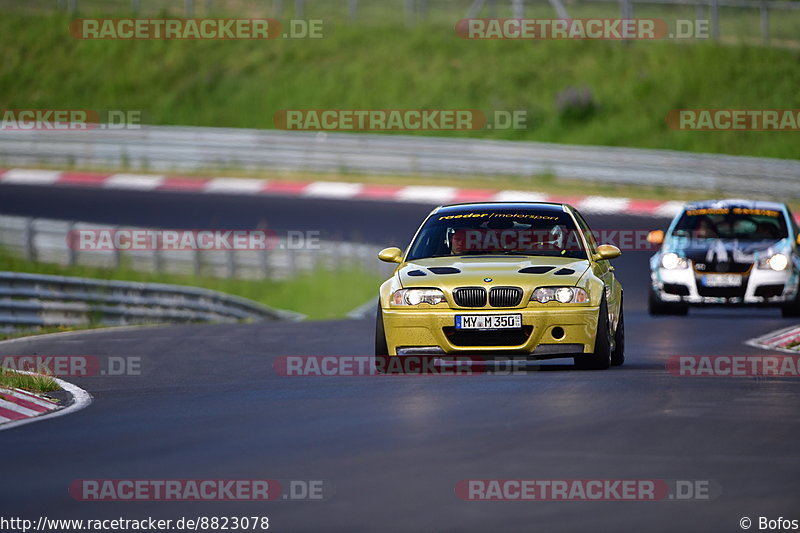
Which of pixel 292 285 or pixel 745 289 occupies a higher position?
pixel 745 289

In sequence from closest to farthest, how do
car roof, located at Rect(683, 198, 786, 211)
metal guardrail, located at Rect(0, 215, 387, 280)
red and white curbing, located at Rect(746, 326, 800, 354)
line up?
red and white curbing, located at Rect(746, 326, 800, 354) < car roof, located at Rect(683, 198, 786, 211) < metal guardrail, located at Rect(0, 215, 387, 280)

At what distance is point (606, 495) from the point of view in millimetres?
7914

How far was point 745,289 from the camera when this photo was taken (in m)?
19.7

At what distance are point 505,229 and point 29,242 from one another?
14.9 meters

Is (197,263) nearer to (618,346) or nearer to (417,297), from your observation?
(618,346)

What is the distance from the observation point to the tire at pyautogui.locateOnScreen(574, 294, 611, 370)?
42.7 ft

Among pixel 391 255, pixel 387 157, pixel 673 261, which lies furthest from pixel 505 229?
pixel 387 157

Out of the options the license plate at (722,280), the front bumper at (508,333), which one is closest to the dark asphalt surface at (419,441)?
the front bumper at (508,333)

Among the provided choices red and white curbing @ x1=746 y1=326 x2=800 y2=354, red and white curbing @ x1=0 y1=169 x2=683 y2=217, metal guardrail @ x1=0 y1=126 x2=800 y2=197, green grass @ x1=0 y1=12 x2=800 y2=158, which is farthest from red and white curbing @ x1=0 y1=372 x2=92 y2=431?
green grass @ x1=0 y1=12 x2=800 y2=158

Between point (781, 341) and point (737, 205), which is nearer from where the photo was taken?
point (781, 341)

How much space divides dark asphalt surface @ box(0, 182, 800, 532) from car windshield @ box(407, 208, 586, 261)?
1015 mm

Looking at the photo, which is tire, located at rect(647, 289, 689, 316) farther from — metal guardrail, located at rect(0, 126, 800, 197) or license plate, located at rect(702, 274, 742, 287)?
metal guardrail, located at rect(0, 126, 800, 197)

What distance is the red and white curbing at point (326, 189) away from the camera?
107 ft

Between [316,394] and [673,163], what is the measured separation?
2374cm
